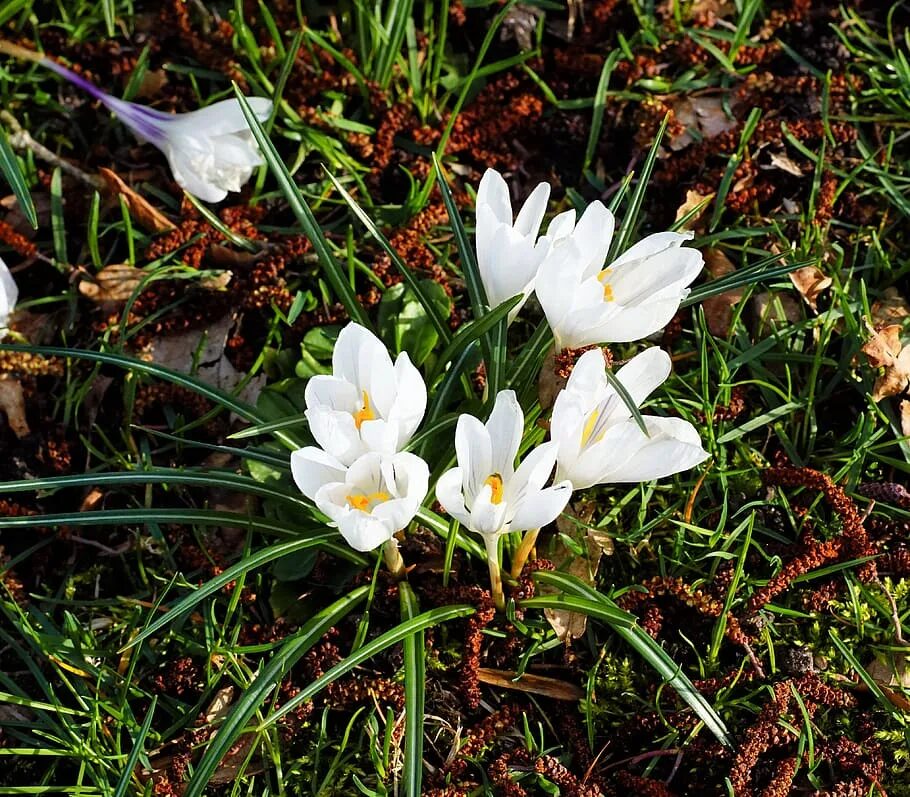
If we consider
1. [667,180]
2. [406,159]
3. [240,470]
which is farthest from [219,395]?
[667,180]

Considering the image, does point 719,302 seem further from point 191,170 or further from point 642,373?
point 191,170

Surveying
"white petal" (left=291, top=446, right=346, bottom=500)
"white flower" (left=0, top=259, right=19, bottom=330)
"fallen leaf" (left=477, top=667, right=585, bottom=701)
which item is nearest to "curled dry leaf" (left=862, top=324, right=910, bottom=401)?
"fallen leaf" (left=477, top=667, right=585, bottom=701)

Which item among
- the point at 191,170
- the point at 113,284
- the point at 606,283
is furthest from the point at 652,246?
the point at 113,284

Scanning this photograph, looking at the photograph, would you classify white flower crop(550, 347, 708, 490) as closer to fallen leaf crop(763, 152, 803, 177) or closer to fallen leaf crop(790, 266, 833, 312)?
fallen leaf crop(790, 266, 833, 312)

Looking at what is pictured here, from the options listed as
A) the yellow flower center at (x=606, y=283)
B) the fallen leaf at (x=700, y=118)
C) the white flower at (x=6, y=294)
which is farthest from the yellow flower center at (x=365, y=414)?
the fallen leaf at (x=700, y=118)

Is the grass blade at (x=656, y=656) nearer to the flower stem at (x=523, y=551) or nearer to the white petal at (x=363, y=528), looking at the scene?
the flower stem at (x=523, y=551)
